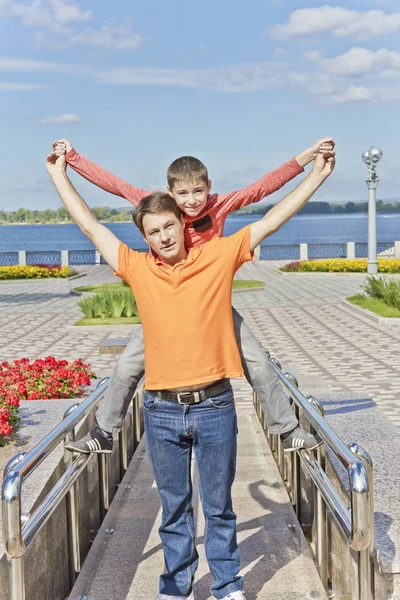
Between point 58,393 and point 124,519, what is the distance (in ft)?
8.22

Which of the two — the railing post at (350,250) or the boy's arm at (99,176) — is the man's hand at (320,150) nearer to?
the boy's arm at (99,176)

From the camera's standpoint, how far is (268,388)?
3.71m

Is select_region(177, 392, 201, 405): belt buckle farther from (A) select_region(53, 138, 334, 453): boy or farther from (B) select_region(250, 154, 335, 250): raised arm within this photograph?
(B) select_region(250, 154, 335, 250): raised arm

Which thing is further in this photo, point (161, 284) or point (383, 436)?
point (383, 436)

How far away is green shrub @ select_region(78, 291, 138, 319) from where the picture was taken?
55.8 ft

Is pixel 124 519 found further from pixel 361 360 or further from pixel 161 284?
pixel 361 360

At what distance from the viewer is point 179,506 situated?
134 inches

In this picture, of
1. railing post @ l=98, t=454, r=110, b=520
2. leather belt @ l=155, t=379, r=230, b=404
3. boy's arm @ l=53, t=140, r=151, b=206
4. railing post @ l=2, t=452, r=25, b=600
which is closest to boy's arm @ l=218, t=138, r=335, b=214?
boy's arm @ l=53, t=140, r=151, b=206

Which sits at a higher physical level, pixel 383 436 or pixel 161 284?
pixel 161 284

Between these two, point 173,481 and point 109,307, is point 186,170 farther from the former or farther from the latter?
point 109,307

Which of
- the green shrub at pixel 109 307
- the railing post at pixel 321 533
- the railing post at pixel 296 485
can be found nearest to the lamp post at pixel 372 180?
the green shrub at pixel 109 307

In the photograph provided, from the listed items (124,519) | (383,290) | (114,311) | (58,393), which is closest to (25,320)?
(114,311)

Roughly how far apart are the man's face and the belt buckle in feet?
1.68

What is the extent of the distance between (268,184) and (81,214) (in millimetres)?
807
